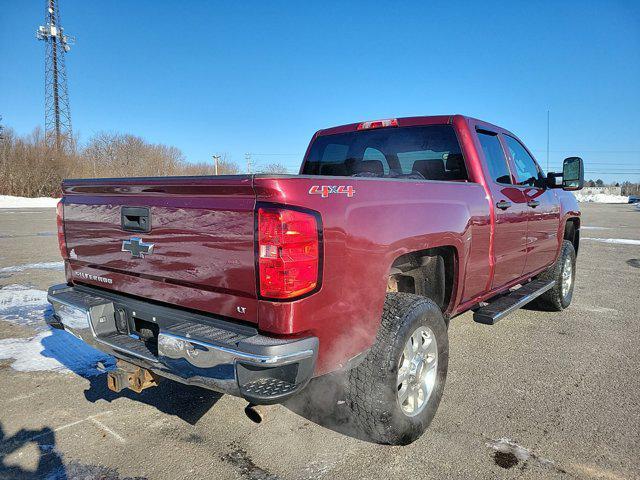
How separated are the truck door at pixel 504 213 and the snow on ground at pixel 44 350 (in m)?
3.31

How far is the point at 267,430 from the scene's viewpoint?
111 inches

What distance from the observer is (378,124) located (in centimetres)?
415

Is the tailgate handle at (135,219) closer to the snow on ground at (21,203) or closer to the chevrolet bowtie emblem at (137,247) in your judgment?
the chevrolet bowtie emblem at (137,247)

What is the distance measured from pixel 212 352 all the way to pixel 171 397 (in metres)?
1.53

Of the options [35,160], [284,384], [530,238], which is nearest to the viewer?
[284,384]

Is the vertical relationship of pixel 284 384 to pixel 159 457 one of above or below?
above

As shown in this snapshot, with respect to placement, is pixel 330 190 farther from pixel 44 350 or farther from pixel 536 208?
pixel 44 350

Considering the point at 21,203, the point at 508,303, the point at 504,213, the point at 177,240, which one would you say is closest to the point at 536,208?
the point at 504,213

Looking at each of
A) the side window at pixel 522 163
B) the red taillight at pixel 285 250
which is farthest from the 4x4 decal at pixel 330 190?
the side window at pixel 522 163

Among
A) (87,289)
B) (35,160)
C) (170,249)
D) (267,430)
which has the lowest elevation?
(267,430)

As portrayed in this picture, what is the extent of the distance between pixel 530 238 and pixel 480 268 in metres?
1.22

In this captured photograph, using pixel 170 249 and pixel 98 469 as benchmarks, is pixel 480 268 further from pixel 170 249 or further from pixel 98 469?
pixel 98 469

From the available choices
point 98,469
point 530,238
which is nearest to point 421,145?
point 530,238

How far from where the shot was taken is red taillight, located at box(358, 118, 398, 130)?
408 cm
